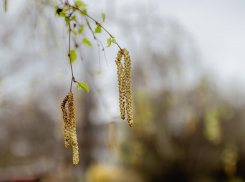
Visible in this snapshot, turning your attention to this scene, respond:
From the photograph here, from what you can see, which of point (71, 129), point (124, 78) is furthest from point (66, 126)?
point (124, 78)

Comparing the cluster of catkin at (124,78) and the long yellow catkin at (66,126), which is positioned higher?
the cluster of catkin at (124,78)

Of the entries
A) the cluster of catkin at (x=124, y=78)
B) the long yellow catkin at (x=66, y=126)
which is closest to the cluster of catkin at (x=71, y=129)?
the long yellow catkin at (x=66, y=126)

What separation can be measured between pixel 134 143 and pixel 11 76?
12.4ft

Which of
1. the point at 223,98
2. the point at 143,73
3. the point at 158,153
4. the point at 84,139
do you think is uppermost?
the point at 143,73

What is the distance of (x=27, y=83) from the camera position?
3.19 meters

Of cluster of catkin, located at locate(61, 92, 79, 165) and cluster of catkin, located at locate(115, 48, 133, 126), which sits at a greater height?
cluster of catkin, located at locate(115, 48, 133, 126)

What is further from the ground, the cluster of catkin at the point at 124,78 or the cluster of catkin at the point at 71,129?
the cluster of catkin at the point at 124,78

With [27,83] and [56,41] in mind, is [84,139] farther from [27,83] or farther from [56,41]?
[56,41]

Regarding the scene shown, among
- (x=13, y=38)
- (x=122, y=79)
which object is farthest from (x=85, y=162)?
(x=122, y=79)

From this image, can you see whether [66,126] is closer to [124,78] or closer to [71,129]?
[71,129]

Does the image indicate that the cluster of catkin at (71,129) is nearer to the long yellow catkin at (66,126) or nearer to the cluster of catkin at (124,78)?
the long yellow catkin at (66,126)

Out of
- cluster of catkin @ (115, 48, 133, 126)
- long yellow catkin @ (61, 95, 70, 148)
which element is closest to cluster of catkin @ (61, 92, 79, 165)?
long yellow catkin @ (61, 95, 70, 148)

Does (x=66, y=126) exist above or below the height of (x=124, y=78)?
below

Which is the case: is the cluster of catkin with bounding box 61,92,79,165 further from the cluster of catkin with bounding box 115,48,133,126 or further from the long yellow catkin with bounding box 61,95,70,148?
→ the cluster of catkin with bounding box 115,48,133,126
